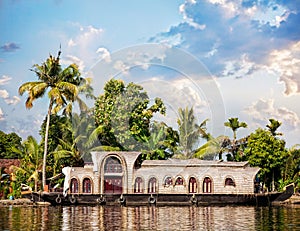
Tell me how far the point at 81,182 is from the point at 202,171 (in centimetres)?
583

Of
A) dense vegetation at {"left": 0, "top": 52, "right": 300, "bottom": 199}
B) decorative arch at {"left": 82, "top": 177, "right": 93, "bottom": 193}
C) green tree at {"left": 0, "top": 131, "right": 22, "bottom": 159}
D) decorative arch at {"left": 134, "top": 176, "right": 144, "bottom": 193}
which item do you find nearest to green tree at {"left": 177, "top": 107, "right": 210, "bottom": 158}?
dense vegetation at {"left": 0, "top": 52, "right": 300, "bottom": 199}

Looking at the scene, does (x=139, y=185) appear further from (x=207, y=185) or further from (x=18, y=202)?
(x=18, y=202)

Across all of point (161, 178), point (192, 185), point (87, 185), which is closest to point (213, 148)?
point (192, 185)

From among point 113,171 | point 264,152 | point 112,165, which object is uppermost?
point 264,152

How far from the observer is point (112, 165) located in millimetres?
25906

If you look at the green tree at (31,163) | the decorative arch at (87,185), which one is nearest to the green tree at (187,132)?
the decorative arch at (87,185)

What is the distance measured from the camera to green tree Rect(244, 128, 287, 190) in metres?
29.2

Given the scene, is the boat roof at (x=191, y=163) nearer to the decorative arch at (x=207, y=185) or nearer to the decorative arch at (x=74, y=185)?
the decorative arch at (x=207, y=185)

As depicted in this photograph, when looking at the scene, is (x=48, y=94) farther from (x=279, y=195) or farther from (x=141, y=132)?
(x=279, y=195)

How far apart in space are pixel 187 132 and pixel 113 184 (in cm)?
509

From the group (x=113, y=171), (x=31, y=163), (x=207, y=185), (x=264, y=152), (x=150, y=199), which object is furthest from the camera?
(x=264, y=152)

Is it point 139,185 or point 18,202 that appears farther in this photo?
point 18,202

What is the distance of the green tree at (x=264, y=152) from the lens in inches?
1148

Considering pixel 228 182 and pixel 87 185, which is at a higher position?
pixel 228 182
